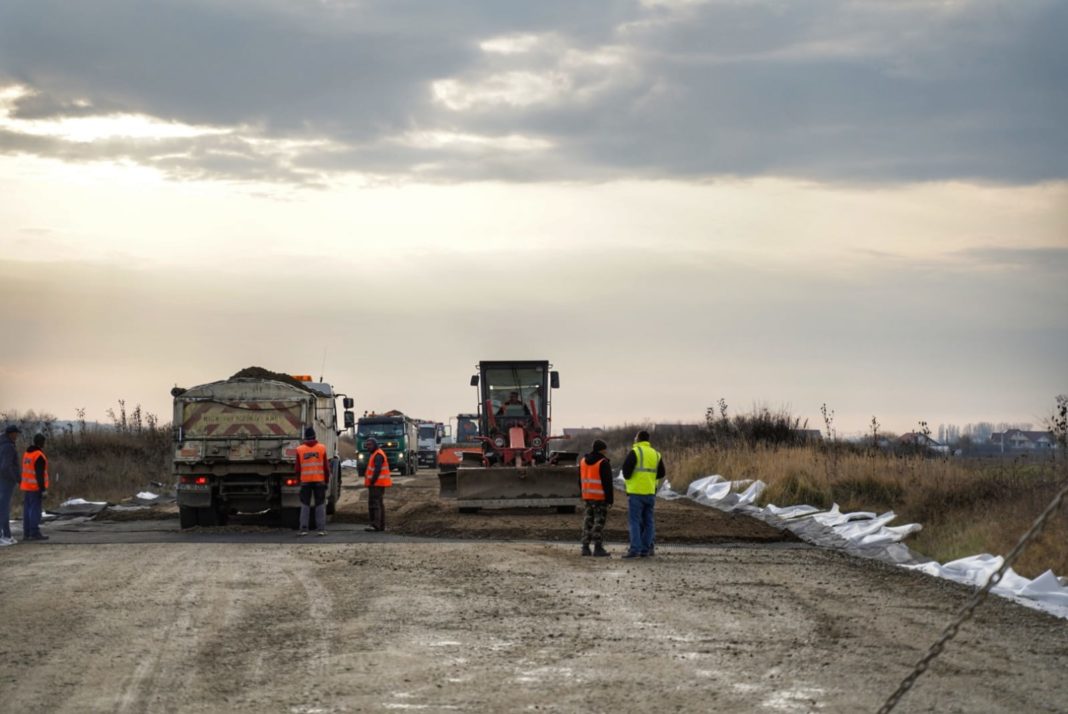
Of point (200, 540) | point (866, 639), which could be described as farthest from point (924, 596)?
point (200, 540)

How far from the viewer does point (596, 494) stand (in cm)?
1967

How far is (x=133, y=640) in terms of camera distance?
11.4 meters

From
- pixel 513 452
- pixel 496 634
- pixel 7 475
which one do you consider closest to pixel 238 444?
pixel 7 475

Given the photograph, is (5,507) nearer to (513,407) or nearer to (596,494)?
(596,494)

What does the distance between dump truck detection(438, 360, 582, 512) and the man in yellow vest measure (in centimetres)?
913

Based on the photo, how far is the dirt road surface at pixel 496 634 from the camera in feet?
29.8

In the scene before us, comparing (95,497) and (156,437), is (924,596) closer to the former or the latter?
(95,497)

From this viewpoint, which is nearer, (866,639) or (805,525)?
(866,639)

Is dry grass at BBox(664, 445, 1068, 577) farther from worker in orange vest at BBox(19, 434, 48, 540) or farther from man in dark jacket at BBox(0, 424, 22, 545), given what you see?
man in dark jacket at BBox(0, 424, 22, 545)

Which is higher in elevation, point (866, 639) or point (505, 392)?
point (505, 392)

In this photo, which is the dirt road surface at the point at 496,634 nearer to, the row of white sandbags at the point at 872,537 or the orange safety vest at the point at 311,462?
the row of white sandbags at the point at 872,537

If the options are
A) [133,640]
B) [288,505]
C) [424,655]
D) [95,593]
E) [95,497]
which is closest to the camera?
[424,655]

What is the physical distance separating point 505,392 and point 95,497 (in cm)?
1273

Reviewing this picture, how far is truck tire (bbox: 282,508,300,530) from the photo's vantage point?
26016 millimetres
